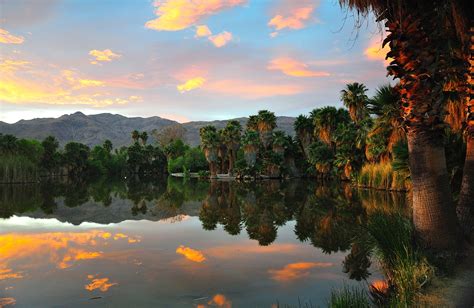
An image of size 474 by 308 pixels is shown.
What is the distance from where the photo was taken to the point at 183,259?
549 inches

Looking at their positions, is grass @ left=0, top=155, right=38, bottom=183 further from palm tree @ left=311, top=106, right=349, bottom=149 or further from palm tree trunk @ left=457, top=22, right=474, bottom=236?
palm tree trunk @ left=457, top=22, right=474, bottom=236

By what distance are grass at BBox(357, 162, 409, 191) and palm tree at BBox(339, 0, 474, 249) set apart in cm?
2717

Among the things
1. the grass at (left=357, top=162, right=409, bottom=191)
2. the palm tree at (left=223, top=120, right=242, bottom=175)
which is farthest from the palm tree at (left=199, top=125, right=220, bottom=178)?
the grass at (left=357, top=162, right=409, bottom=191)

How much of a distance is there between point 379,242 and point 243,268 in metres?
4.89

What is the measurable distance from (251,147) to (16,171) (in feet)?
132

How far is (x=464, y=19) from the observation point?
9359 millimetres

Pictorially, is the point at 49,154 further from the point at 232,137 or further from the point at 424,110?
the point at 424,110

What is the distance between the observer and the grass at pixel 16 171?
64688 mm

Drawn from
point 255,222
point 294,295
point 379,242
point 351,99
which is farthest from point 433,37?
point 351,99

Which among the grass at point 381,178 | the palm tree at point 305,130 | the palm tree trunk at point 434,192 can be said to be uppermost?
the palm tree at point 305,130

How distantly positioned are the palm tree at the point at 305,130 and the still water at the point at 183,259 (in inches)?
1922

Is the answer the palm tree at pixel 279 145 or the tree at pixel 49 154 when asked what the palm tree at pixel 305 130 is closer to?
the palm tree at pixel 279 145

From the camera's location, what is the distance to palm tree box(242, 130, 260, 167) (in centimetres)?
7356

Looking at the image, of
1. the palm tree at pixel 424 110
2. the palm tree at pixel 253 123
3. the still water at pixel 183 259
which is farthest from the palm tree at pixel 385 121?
the palm tree at pixel 253 123
